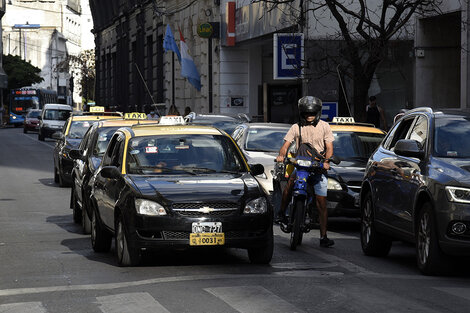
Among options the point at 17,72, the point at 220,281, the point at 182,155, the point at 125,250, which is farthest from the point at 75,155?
the point at 17,72

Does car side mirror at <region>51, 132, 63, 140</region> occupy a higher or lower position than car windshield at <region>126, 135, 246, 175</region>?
lower

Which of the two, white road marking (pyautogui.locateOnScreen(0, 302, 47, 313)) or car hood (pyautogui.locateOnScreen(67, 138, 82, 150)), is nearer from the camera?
white road marking (pyautogui.locateOnScreen(0, 302, 47, 313))

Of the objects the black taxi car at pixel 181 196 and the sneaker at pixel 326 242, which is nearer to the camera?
the black taxi car at pixel 181 196

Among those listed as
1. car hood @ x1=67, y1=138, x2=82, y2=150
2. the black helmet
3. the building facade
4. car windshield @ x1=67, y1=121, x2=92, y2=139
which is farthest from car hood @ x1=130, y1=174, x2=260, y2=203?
the building facade

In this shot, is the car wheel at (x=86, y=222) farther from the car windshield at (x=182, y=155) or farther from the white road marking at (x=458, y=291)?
the white road marking at (x=458, y=291)

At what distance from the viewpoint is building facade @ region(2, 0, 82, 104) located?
16525 centimetres

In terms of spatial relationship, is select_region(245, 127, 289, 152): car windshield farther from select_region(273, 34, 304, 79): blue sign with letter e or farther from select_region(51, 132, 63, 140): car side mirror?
select_region(273, 34, 304, 79): blue sign with letter e

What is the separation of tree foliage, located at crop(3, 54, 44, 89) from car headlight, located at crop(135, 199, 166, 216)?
371 feet

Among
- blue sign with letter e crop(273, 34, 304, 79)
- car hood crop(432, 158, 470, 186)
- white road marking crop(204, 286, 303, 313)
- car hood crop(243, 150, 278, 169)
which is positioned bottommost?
white road marking crop(204, 286, 303, 313)

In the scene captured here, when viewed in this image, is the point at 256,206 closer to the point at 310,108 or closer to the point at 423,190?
the point at 423,190

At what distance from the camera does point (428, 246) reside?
416 inches

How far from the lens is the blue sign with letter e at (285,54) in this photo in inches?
1146

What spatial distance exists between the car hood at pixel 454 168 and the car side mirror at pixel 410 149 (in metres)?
0.19

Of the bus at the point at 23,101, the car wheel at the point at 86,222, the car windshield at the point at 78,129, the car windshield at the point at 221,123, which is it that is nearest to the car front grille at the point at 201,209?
the car wheel at the point at 86,222
